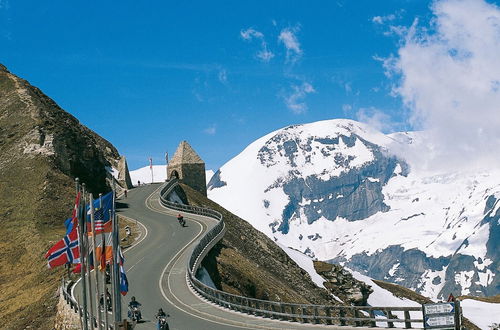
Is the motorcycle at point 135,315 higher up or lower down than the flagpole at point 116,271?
lower down

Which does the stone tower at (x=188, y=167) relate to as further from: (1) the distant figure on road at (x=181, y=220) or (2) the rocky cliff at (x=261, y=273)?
(1) the distant figure on road at (x=181, y=220)

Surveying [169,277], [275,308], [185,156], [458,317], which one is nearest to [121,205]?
[185,156]

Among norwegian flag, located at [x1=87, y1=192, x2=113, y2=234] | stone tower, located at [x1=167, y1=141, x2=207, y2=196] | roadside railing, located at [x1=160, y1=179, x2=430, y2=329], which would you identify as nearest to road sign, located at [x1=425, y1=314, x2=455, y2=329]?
roadside railing, located at [x1=160, y1=179, x2=430, y2=329]

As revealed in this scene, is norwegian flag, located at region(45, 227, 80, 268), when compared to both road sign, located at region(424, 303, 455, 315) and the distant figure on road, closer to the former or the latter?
road sign, located at region(424, 303, 455, 315)

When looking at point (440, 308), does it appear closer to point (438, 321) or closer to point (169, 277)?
point (438, 321)

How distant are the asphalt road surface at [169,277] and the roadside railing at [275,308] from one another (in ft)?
1.68

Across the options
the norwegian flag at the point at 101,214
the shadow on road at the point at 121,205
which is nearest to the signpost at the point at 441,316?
the norwegian flag at the point at 101,214

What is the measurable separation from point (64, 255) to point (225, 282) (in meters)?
31.9

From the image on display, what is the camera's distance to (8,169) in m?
74.1

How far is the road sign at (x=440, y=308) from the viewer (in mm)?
25234

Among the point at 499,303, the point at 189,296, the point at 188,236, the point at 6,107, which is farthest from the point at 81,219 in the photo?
the point at 499,303

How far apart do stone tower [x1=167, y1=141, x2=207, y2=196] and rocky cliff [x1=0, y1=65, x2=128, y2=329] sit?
8.62m

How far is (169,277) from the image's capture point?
4716 centimetres

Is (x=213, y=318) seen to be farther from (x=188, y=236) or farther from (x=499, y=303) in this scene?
(x=499, y=303)
